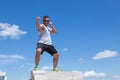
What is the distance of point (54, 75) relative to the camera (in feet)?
43.2

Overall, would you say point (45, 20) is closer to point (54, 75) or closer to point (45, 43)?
point (45, 43)

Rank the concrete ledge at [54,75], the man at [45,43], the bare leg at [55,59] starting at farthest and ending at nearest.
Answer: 1. the bare leg at [55,59]
2. the man at [45,43]
3. the concrete ledge at [54,75]

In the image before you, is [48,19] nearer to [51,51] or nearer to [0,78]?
[51,51]

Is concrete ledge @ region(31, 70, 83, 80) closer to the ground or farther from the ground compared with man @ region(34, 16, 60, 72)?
closer to the ground

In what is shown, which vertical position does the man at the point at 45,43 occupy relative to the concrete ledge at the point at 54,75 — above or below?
above

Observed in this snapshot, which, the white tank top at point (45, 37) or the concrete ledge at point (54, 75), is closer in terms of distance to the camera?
the concrete ledge at point (54, 75)

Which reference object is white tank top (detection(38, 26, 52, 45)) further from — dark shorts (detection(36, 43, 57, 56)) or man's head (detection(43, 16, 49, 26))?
man's head (detection(43, 16, 49, 26))

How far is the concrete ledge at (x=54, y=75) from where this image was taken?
12.8 metres

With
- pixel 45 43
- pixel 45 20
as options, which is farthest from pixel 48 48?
pixel 45 20

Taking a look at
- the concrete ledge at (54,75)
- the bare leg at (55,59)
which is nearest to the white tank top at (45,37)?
the bare leg at (55,59)

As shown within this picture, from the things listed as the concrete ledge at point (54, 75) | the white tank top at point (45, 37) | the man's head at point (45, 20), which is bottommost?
the concrete ledge at point (54, 75)

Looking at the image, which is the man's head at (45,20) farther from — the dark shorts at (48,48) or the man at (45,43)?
the dark shorts at (48,48)

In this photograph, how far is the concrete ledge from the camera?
1281 cm

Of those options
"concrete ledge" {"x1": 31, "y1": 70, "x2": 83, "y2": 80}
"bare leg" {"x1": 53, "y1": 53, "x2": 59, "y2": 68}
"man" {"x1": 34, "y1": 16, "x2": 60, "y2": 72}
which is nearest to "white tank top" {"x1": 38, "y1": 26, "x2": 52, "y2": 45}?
"man" {"x1": 34, "y1": 16, "x2": 60, "y2": 72}
